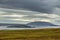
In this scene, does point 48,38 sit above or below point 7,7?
below

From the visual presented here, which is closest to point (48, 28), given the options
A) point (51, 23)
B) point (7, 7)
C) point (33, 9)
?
point (51, 23)

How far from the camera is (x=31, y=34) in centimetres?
79

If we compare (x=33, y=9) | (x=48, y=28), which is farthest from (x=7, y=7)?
(x=48, y=28)

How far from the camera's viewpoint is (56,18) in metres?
0.79

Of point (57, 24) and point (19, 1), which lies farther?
point (57, 24)

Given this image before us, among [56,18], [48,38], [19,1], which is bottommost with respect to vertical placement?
→ [48,38]

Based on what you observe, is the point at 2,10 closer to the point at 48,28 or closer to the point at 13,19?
the point at 13,19

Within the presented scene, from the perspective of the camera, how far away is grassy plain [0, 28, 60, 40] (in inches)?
30.4

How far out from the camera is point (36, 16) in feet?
2.50

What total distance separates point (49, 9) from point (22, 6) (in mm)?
148

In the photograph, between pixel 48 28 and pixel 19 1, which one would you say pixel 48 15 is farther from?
pixel 19 1

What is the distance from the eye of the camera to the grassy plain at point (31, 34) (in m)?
0.77

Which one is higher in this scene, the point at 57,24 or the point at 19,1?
the point at 19,1

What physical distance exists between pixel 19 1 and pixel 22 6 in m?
0.03
